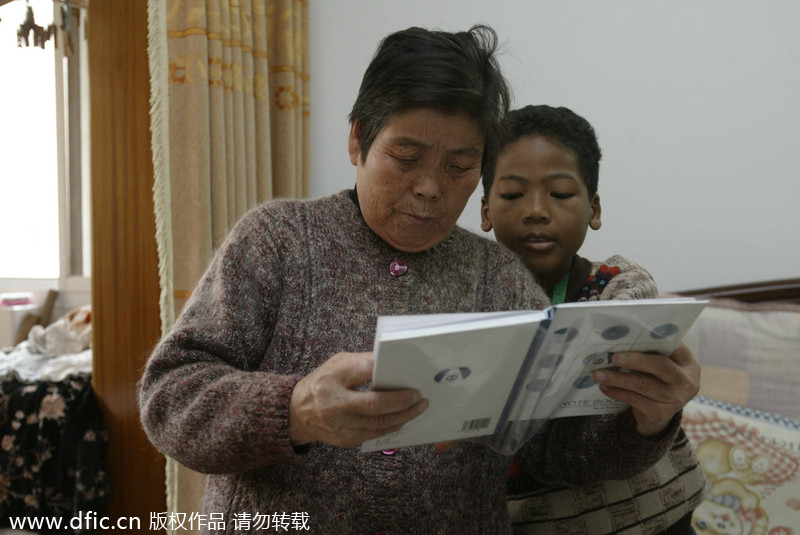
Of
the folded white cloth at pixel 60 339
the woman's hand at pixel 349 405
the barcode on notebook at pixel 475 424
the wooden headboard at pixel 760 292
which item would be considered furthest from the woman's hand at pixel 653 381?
the folded white cloth at pixel 60 339

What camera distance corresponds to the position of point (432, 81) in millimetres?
822

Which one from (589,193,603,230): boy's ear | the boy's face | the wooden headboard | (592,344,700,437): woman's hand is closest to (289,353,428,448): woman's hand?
(592,344,700,437): woman's hand

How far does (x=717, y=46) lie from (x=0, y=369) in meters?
2.59

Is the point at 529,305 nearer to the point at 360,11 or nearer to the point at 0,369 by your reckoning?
the point at 360,11

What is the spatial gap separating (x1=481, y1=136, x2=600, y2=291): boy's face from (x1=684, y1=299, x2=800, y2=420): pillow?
0.53 m

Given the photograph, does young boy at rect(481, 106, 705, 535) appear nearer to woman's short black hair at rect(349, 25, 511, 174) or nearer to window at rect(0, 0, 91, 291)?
woman's short black hair at rect(349, 25, 511, 174)

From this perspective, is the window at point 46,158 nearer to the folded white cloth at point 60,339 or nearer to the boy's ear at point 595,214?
the folded white cloth at point 60,339

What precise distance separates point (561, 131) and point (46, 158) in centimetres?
331

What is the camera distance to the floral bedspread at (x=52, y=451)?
1848 mm

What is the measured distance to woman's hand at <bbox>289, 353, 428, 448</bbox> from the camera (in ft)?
1.96

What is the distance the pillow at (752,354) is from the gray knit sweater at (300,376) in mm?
589

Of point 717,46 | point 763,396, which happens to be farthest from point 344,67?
point 763,396

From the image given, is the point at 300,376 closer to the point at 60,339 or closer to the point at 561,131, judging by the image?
the point at 561,131

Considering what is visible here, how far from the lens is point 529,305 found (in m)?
0.95
